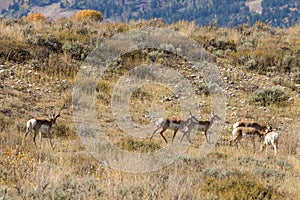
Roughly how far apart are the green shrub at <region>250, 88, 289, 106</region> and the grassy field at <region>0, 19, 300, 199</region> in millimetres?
40

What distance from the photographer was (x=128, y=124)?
512 inches

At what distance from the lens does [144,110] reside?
14.0m

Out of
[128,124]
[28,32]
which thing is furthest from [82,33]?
[128,124]

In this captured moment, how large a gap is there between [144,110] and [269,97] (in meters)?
5.03

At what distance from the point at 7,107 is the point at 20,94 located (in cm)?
142

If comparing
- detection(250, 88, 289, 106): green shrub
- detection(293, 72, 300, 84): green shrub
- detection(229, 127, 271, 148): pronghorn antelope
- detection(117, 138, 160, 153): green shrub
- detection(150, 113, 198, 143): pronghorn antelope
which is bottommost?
detection(117, 138, 160, 153): green shrub

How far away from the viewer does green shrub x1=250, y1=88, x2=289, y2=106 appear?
16.2 meters

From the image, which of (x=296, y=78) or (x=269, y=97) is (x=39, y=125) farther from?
(x=296, y=78)

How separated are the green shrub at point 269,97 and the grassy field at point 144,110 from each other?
40 mm

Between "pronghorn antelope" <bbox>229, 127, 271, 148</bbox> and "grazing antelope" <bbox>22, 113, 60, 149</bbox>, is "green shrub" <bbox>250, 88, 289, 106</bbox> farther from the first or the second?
"grazing antelope" <bbox>22, 113, 60, 149</bbox>

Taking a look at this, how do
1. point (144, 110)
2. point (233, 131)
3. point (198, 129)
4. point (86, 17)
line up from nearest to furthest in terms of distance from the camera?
point (233, 131) < point (198, 129) < point (144, 110) < point (86, 17)

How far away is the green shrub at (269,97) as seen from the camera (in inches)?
637

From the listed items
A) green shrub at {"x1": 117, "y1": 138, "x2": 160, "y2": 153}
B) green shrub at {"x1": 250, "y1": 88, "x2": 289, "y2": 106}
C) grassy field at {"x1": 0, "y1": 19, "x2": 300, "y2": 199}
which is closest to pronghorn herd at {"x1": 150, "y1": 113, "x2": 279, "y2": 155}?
grassy field at {"x1": 0, "y1": 19, "x2": 300, "y2": 199}

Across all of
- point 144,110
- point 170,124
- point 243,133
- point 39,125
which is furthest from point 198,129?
point 39,125
